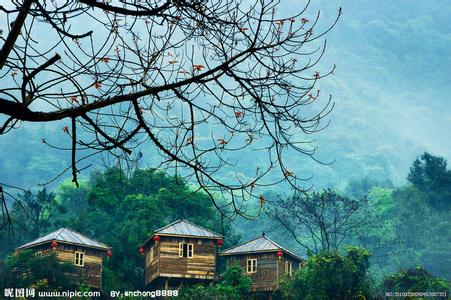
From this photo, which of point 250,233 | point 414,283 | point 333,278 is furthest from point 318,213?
point 250,233

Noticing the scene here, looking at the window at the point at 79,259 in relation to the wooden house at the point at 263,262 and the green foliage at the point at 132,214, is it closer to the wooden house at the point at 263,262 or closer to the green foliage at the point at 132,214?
the green foliage at the point at 132,214

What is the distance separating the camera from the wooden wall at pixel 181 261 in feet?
139

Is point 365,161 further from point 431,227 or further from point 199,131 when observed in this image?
point 431,227

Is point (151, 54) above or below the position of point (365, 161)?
below

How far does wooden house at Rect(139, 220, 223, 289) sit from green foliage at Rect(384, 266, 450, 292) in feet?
30.4

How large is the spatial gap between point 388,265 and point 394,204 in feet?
32.5

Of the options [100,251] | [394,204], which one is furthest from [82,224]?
[394,204]

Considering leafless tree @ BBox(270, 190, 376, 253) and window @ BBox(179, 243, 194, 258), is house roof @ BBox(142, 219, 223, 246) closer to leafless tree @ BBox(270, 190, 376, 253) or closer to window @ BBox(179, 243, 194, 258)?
window @ BBox(179, 243, 194, 258)

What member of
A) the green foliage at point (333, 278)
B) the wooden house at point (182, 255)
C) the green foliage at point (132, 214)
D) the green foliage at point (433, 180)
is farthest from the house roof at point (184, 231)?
the green foliage at point (433, 180)

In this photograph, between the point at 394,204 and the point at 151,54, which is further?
the point at 394,204

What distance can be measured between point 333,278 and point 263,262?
292 inches

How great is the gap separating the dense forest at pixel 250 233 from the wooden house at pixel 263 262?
903 millimetres

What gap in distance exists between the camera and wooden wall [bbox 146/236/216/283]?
42.4 metres

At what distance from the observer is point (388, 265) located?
75188 mm
